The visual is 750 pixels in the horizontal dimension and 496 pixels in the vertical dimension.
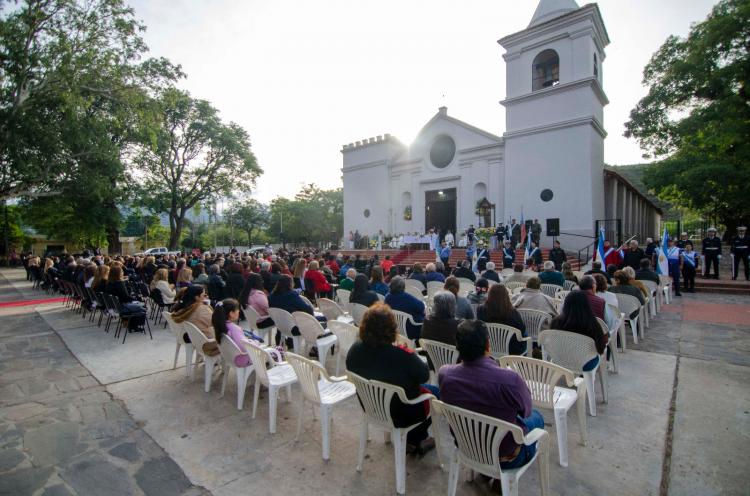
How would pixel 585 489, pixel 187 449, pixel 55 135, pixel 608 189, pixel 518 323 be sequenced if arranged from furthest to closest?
pixel 608 189 < pixel 55 135 < pixel 518 323 < pixel 187 449 < pixel 585 489

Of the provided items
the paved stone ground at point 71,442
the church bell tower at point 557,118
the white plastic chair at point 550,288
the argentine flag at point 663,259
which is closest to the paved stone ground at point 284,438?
the paved stone ground at point 71,442

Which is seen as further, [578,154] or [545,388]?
[578,154]

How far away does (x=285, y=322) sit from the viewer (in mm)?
4922

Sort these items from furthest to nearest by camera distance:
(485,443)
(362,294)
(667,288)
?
(667,288) → (362,294) → (485,443)

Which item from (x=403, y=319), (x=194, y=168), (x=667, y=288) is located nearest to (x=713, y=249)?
(x=667, y=288)

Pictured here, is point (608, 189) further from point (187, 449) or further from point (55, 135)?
point (55, 135)

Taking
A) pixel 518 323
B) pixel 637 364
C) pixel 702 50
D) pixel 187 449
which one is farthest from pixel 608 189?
pixel 187 449

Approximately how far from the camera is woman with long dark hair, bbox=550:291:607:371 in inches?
136

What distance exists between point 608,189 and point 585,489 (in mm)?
20470

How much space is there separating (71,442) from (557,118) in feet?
63.2

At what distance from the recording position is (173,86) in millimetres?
16484

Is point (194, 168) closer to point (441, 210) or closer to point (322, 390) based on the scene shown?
point (441, 210)

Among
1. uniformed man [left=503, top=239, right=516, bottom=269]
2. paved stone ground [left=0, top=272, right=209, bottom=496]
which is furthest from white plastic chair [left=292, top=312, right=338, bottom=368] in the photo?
uniformed man [left=503, top=239, right=516, bottom=269]

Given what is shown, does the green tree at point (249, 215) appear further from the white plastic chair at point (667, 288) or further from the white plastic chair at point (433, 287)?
the white plastic chair at point (667, 288)
